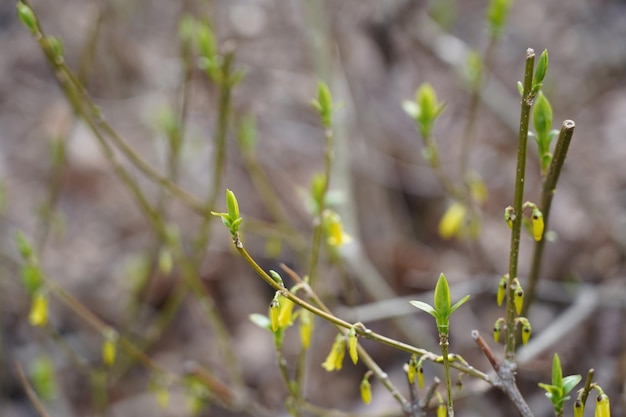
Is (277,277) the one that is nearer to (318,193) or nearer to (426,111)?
(318,193)

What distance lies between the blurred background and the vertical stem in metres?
0.57

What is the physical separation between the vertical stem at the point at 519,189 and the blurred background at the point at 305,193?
572 millimetres

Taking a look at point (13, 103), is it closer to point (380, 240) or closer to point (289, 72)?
point (289, 72)

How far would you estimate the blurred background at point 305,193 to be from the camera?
2.49 metres

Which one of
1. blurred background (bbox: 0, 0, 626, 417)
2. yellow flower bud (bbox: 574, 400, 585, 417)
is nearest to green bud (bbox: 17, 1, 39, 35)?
blurred background (bbox: 0, 0, 626, 417)

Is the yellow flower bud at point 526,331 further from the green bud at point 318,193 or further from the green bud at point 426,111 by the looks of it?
the green bud at point 426,111

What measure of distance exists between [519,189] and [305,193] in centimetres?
120

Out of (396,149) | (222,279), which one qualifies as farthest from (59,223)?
(396,149)

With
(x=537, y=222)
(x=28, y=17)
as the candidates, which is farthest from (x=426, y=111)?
(x=28, y=17)

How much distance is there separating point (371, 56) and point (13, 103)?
A: 2413 mm

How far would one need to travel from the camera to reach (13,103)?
429 centimetres

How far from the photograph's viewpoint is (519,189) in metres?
1.09

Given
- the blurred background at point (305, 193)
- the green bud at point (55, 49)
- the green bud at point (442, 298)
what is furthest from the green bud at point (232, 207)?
the blurred background at point (305, 193)

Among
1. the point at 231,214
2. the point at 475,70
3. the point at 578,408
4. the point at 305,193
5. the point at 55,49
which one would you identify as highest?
the point at 475,70
